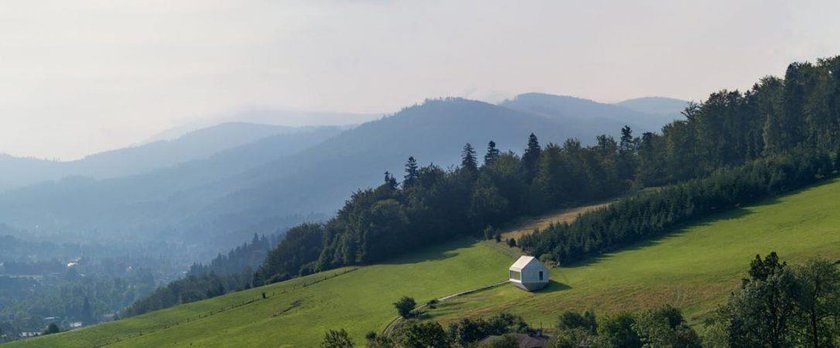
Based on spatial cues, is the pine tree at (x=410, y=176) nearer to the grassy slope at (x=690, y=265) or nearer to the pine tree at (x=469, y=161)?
the pine tree at (x=469, y=161)

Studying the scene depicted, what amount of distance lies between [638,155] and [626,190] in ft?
35.4

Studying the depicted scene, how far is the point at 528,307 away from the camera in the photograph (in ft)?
231

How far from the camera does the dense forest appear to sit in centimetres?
10038

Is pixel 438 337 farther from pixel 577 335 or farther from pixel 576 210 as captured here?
pixel 576 210

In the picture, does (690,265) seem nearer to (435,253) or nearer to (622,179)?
(435,253)

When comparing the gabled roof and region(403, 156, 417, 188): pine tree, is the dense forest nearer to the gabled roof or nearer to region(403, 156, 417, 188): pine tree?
region(403, 156, 417, 188): pine tree

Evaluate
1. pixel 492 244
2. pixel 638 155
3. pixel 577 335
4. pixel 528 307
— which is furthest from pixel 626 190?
pixel 577 335

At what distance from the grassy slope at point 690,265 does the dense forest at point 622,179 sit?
5760 millimetres

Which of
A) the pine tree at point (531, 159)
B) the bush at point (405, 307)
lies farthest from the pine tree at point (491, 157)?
the bush at point (405, 307)

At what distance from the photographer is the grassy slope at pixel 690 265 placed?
63.7 m

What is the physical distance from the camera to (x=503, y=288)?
8419 centimetres

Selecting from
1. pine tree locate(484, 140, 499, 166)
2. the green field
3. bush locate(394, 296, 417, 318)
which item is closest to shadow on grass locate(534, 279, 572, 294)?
the green field

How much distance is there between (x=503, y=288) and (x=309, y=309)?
23383 millimetres

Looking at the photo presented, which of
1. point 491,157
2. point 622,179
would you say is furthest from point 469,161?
point 622,179
